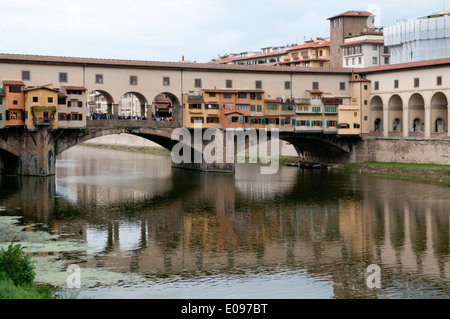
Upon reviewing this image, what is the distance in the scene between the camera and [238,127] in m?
48.8

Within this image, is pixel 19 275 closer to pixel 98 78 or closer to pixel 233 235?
pixel 233 235

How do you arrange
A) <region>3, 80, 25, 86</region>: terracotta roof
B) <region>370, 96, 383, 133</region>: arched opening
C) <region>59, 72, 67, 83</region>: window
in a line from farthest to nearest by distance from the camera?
1. <region>370, 96, 383, 133</region>: arched opening
2. <region>59, 72, 67, 83</region>: window
3. <region>3, 80, 25, 86</region>: terracotta roof

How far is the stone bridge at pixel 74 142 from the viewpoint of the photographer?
42.7 metres

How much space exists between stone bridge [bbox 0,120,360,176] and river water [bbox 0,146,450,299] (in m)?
1.67

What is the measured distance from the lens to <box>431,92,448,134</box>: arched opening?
4825cm

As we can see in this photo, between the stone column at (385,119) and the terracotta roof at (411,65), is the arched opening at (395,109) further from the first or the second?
the terracotta roof at (411,65)

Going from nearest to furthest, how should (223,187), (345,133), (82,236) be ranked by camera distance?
(82,236) < (223,187) < (345,133)

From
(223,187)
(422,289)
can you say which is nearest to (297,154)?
(223,187)

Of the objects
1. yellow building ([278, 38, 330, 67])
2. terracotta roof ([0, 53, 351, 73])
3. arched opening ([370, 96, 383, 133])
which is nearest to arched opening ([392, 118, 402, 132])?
arched opening ([370, 96, 383, 133])

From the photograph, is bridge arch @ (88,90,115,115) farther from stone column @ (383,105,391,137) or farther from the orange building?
the orange building

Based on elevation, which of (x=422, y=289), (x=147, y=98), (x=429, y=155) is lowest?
(x=422, y=289)

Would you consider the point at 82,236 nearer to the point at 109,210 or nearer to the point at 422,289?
the point at 109,210

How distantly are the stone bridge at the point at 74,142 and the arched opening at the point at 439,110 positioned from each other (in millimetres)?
6574

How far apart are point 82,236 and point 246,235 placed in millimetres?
6307
